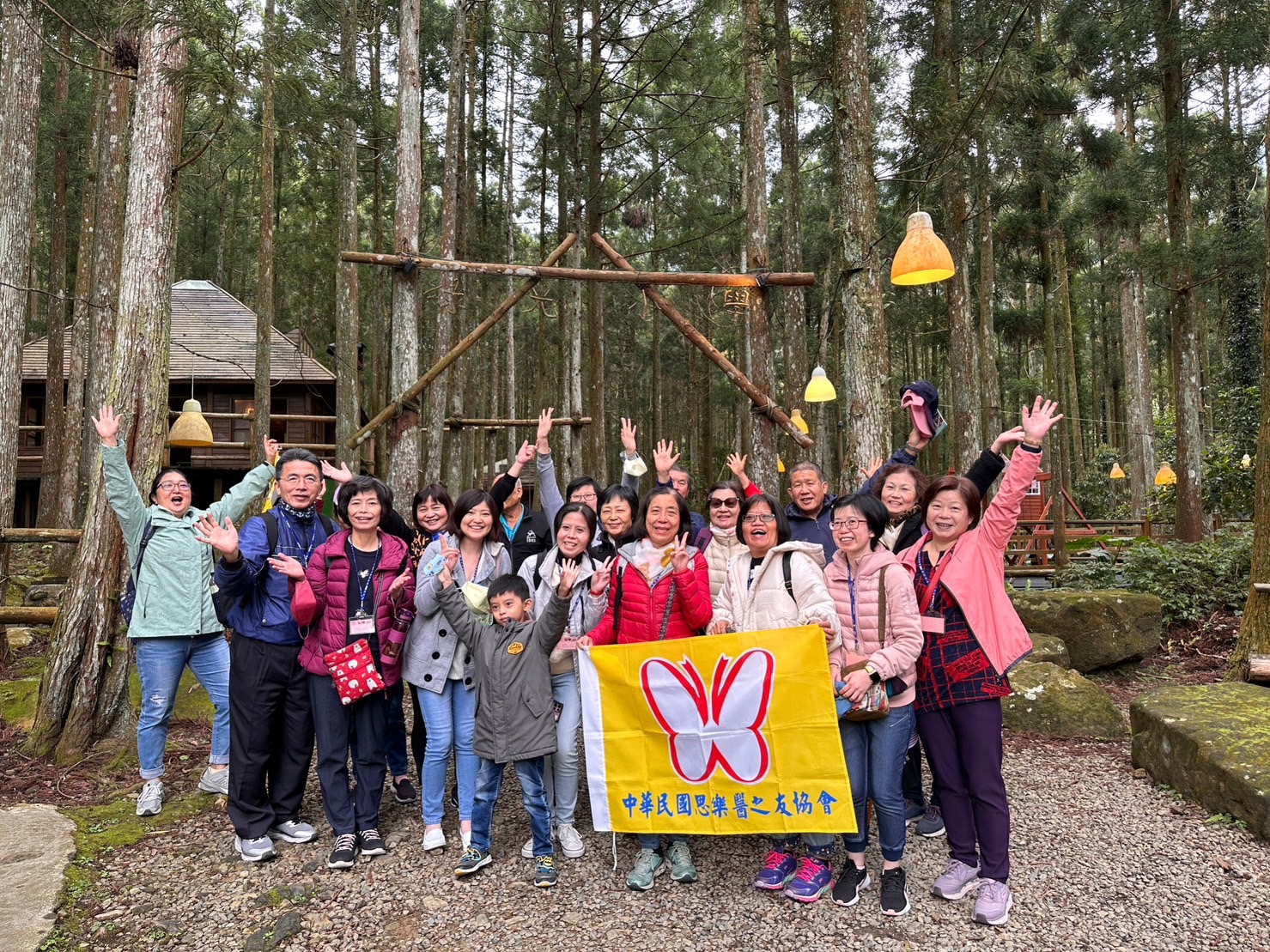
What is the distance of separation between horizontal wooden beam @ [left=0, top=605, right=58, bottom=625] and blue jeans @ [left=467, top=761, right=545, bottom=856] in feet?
12.7

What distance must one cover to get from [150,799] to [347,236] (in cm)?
993

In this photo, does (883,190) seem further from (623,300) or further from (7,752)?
(7,752)

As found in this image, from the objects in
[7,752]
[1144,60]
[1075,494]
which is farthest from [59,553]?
[1075,494]

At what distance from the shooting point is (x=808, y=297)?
77.0 feet

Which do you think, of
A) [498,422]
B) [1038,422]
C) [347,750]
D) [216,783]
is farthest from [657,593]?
[498,422]

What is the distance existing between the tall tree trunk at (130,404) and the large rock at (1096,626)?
7.56 m

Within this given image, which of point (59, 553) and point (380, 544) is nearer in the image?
point (380, 544)

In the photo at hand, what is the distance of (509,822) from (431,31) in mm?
Answer: 17829

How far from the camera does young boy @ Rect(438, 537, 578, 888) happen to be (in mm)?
3541

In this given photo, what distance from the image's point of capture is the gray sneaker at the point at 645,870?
11.2 feet

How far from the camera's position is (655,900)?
334 cm

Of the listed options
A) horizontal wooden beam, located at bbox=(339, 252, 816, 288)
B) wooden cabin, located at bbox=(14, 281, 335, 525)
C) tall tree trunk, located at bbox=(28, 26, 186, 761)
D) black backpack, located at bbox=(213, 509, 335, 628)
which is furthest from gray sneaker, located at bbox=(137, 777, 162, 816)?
wooden cabin, located at bbox=(14, 281, 335, 525)

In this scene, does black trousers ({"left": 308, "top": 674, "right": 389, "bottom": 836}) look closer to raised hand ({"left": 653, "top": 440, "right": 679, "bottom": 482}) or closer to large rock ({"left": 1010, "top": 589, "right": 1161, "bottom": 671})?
raised hand ({"left": 653, "top": 440, "right": 679, "bottom": 482})

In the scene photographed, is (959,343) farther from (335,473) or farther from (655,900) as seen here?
(655,900)
